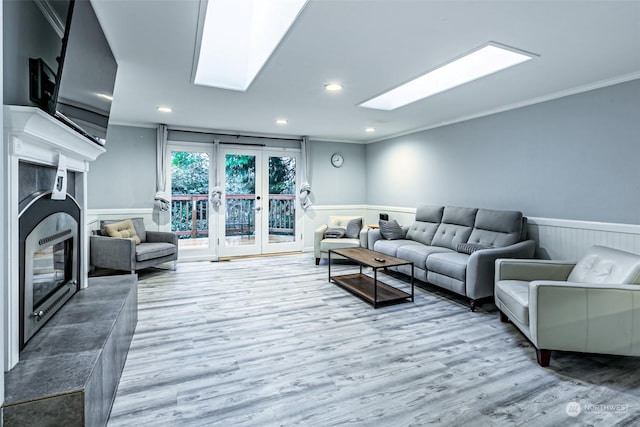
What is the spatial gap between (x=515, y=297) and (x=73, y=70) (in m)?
3.27

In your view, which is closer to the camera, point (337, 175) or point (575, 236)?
point (575, 236)

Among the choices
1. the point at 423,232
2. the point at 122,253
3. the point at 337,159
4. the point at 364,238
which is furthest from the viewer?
the point at 337,159

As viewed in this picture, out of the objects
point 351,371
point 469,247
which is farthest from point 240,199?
point 351,371

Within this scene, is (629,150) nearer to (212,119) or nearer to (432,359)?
(432,359)

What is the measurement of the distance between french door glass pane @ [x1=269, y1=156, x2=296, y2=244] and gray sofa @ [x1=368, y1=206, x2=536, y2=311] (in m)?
2.05

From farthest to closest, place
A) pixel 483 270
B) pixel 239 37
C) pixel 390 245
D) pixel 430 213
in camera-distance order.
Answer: pixel 430 213 → pixel 390 245 → pixel 483 270 → pixel 239 37

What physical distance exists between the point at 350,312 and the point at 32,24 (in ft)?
10.1

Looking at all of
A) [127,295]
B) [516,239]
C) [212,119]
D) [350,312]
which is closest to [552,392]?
[350,312]

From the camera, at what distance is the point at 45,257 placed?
192 centimetres

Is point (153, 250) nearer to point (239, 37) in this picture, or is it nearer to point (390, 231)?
point (239, 37)

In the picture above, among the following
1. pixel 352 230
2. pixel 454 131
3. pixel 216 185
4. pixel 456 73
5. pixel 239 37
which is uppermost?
pixel 239 37

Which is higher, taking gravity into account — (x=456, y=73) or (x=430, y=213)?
(x=456, y=73)
